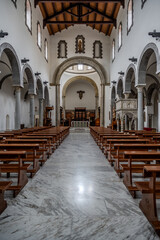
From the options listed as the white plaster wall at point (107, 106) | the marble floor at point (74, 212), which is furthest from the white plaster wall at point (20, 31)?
the white plaster wall at point (107, 106)

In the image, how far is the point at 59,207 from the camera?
2748 mm

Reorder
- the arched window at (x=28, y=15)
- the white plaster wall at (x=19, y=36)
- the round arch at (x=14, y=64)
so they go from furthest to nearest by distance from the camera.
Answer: the arched window at (x=28, y=15)
the round arch at (x=14, y=64)
the white plaster wall at (x=19, y=36)

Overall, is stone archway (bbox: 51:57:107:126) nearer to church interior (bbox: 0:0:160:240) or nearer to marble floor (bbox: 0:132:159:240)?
church interior (bbox: 0:0:160:240)

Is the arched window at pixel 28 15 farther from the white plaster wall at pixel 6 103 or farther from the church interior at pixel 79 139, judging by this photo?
the white plaster wall at pixel 6 103

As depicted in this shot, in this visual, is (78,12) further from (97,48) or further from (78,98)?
(78,98)

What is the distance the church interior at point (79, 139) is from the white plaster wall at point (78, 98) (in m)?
4.13

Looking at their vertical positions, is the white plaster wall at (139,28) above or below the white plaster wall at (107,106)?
above

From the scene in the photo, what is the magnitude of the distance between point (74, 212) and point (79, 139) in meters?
9.11

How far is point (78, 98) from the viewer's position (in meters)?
31.8

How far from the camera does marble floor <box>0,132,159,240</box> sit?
2.15m

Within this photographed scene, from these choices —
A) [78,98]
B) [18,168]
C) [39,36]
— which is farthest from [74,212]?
[78,98]

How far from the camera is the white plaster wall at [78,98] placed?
104ft

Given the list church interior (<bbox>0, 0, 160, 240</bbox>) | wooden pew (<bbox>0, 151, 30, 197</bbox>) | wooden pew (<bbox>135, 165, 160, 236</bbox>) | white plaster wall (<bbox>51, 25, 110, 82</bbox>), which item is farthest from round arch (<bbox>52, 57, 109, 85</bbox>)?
wooden pew (<bbox>135, 165, 160, 236</bbox>)

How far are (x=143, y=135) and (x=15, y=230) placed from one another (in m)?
5.95
